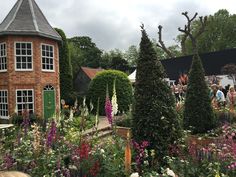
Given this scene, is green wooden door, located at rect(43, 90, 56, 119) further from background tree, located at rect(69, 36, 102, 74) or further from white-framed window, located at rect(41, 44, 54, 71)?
background tree, located at rect(69, 36, 102, 74)

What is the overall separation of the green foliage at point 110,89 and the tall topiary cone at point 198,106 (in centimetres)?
984

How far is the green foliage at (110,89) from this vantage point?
21094 mm

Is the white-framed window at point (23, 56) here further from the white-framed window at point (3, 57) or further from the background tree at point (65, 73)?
the background tree at point (65, 73)

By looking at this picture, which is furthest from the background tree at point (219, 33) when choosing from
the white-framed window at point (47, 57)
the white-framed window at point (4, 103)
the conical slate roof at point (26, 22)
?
the white-framed window at point (4, 103)

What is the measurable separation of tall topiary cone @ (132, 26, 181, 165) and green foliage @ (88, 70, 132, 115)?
1418 centimetres

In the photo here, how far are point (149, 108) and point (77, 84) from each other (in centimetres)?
3378

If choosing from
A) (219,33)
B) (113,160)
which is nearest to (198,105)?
(113,160)

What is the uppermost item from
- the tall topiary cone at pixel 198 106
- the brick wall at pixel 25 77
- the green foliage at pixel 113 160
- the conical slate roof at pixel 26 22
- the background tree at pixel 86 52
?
the background tree at pixel 86 52

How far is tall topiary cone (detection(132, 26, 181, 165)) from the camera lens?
6.27 m

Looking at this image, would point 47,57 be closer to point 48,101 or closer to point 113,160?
point 48,101

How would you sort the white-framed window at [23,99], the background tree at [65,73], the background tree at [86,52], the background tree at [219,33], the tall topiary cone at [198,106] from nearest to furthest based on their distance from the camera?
1. the tall topiary cone at [198,106]
2. the white-framed window at [23,99]
3. the background tree at [65,73]
4. the background tree at [219,33]
5. the background tree at [86,52]

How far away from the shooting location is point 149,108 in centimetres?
643

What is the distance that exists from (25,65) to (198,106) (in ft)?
38.2

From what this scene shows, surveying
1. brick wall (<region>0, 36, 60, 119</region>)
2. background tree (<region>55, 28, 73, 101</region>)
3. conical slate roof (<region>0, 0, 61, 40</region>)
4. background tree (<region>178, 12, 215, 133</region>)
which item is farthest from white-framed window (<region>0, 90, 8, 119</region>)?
background tree (<region>178, 12, 215, 133</region>)
